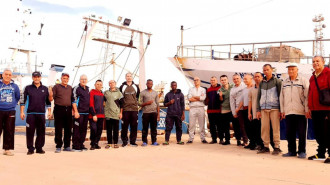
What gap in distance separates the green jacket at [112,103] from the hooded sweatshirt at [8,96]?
195cm

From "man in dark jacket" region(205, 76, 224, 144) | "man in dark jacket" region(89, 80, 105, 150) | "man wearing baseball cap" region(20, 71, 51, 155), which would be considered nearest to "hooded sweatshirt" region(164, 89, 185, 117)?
"man in dark jacket" region(205, 76, 224, 144)

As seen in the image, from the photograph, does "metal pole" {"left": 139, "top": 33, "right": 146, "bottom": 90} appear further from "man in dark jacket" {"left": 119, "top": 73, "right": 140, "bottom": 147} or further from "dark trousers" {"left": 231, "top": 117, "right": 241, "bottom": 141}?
"dark trousers" {"left": 231, "top": 117, "right": 241, "bottom": 141}

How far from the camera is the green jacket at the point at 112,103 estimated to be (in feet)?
23.0

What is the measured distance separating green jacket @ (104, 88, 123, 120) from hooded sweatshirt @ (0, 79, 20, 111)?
1946mm

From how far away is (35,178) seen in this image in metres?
3.61

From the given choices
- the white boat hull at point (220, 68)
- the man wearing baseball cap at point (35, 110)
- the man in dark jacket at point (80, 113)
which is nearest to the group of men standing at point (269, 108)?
the man in dark jacket at point (80, 113)

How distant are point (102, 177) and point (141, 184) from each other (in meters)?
0.58

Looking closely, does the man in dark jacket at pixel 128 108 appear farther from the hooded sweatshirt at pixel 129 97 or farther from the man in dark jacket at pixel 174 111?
the man in dark jacket at pixel 174 111

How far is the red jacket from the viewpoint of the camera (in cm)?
498

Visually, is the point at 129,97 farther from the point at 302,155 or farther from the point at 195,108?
the point at 302,155

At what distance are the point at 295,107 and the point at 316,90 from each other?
1.68ft

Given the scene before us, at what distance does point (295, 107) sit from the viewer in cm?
546

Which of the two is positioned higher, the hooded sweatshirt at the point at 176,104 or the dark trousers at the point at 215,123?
the hooded sweatshirt at the point at 176,104

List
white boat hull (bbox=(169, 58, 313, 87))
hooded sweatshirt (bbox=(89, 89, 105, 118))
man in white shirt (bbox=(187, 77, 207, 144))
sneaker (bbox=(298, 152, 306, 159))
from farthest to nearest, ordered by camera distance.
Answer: white boat hull (bbox=(169, 58, 313, 87)), man in white shirt (bbox=(187, 77, 207, 144)), hooded sweatshirt (bbox=(89, 89, 105, 118)), sneaker (bbox=(298, 152, 306, 159))
